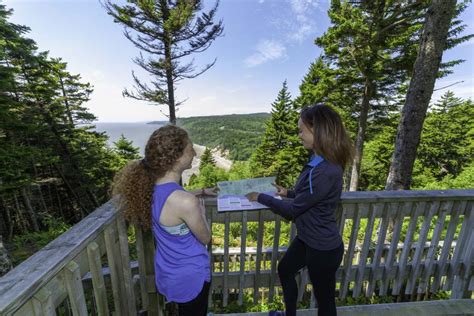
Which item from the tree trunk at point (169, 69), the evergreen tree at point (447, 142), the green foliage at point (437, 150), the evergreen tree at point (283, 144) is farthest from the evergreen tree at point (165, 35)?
the evergreen tree at point (447, 142)

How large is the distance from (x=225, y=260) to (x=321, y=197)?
45.7 inches

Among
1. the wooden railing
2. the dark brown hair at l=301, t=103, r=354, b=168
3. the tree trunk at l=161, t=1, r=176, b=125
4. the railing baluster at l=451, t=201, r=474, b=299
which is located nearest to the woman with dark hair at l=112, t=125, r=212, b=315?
the wooden railing

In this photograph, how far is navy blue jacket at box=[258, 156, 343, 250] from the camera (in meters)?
1.50

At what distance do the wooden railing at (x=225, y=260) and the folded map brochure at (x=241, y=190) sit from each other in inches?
6.3

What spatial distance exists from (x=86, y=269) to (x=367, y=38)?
11.4 meters

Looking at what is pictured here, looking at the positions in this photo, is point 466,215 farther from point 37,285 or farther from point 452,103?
point 452,103

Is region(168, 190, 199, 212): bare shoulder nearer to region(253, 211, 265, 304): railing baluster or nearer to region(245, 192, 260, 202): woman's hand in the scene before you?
region(245, 192, 260, 202): woman's hand

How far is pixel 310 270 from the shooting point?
1696mm

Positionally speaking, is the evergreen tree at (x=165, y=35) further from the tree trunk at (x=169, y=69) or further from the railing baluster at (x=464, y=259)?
the railing baluster at (x=464, y=259)

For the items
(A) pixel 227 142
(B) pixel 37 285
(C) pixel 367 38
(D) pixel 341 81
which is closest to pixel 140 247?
(B) pixel 37 285

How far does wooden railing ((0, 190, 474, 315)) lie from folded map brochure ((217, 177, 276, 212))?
0.53ft

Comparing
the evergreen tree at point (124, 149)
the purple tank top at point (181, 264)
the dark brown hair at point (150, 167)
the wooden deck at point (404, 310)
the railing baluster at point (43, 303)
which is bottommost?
the evergreen tree at point (124, 149)

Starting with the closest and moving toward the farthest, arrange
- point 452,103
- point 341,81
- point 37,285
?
point 37,285, point 341,81, point 452,103

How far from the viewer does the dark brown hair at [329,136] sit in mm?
1526
